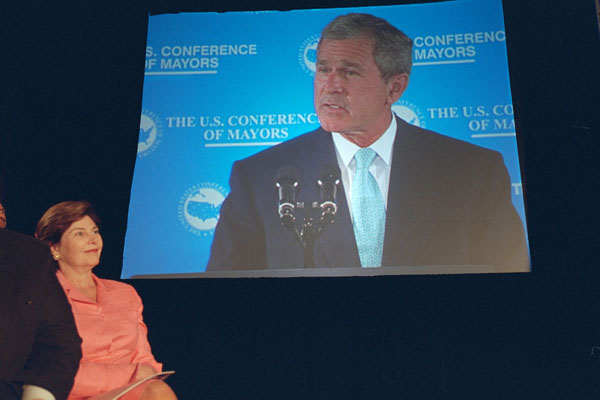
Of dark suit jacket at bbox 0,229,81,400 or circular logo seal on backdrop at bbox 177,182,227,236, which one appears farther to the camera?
circular logo seal on backdrop at bbox 177,182,227,236

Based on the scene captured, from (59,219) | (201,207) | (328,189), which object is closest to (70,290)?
(59,219)

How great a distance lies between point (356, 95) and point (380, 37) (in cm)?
38

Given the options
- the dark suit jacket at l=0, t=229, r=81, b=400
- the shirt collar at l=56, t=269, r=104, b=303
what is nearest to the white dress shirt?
the shirt collar at l=56, t=269, r=104, b=303

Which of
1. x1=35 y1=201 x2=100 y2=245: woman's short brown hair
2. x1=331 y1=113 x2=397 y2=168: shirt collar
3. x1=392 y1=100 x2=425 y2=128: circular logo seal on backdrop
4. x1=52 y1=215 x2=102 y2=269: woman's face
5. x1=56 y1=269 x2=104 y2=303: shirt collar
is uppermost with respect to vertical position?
x1=392 y1=100 x2=425 y2=128: circular logo seal on backdrop

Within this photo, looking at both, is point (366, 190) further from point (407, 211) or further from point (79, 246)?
point (79, 246)

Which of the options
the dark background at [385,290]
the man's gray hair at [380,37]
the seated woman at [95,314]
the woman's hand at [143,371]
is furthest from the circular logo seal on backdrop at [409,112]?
the woman's hand at [143,371]

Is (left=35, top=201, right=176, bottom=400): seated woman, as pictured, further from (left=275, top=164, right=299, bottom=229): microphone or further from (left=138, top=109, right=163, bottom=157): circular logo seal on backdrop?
(left=275, top=164, right=299, bottom=229): microphone

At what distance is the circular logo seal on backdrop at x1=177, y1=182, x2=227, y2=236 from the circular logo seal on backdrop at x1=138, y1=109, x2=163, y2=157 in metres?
0.34

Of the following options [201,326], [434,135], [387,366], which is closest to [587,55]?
[434,135]

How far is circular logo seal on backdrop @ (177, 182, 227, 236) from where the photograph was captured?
314 cm

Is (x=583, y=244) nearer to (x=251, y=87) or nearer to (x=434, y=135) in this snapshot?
(x=434, y=135)

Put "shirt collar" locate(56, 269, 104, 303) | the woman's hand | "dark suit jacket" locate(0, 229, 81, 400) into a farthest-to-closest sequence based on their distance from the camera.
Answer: "shirt collar" locate(56, 269, 104, 303), the woman's hand, "dark suit jacket" locate(0, 229, 81, 400)

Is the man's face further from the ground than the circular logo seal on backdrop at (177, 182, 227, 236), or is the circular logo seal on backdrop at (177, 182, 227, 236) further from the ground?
the man's face

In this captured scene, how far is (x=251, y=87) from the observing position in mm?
3375
